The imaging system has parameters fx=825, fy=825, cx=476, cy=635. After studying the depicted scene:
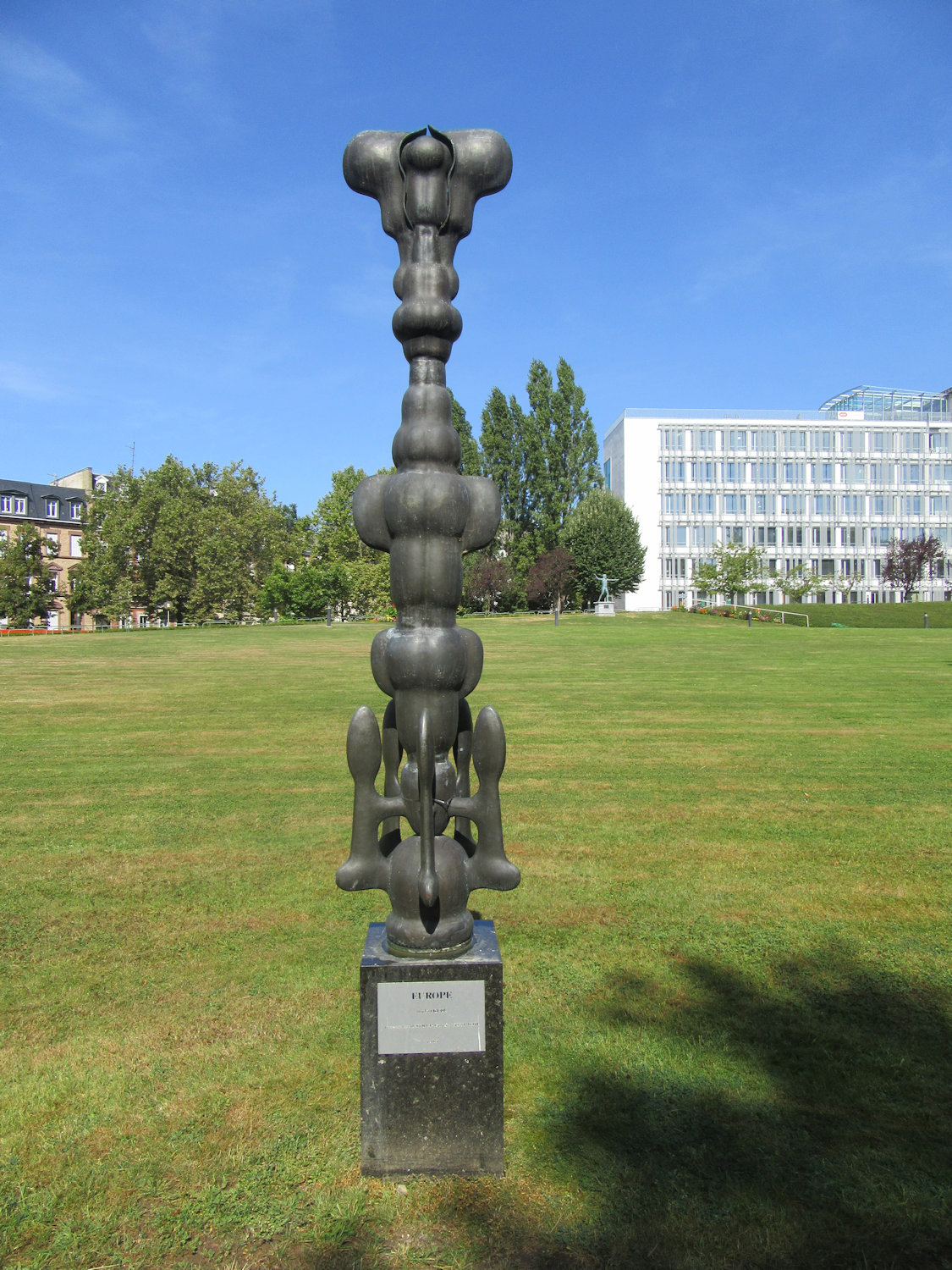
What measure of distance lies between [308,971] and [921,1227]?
3237 millimetres

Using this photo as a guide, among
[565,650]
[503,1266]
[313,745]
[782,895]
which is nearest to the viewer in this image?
[503,1266]

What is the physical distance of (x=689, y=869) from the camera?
667 centimetres

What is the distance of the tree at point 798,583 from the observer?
229ft

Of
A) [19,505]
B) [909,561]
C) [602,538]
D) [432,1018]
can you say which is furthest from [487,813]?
[19,505]

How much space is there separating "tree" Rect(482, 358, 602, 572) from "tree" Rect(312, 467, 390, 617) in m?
11.2

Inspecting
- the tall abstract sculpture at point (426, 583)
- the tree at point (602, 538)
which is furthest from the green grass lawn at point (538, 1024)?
the tree at point (602, 538)

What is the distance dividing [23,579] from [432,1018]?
7086 cm

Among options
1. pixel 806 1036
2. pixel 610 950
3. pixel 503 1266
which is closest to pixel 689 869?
pixel 610 950

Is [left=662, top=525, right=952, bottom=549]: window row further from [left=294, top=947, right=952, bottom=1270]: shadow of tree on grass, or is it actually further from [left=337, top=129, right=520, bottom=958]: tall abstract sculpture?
[left=337, top=129, right=520, bottom=958]: tall abstract sculpture

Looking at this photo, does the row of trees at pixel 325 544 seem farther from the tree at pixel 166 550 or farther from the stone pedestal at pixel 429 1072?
the stone pedestal at pixel 429 1072

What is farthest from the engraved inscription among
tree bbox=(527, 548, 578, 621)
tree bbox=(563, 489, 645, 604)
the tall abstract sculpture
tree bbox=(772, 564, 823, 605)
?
tree bbox=(772, 564, 823, 605)

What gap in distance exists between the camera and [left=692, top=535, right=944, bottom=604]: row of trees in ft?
217

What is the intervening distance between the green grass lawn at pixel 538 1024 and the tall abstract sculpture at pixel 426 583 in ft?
3.14

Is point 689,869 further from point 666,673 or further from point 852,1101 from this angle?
point 666,673
